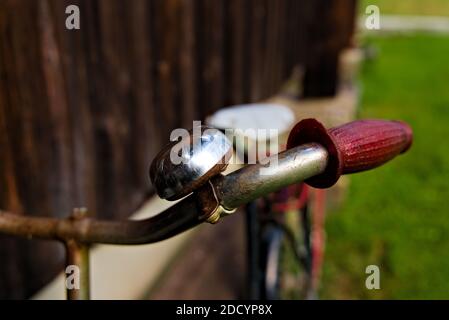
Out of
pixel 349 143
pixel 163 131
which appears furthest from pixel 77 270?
pixel 163 131

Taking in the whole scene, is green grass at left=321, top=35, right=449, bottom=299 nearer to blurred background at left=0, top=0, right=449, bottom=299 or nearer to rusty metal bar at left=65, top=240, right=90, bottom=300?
blurred background at left=0, top=0, right=449, bottom=299

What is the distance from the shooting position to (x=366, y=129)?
1037 mm

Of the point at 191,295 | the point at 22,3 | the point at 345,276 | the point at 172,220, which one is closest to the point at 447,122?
the point at 345,276

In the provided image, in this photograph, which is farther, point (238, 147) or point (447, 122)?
point (447, 122)

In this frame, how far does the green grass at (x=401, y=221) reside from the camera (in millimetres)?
3629

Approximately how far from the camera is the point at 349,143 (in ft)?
3.17

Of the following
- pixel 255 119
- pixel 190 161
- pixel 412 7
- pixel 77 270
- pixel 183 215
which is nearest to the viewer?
pixel 190 161

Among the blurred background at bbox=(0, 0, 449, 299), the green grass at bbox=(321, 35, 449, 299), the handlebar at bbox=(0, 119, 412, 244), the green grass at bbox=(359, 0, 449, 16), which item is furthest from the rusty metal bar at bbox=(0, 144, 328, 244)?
the green grass at bbox=(359, 0, 449, 16)

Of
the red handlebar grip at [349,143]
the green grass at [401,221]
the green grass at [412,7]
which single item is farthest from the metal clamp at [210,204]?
the green grass at [412,7]

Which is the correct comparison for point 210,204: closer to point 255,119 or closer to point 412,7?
point 255,119

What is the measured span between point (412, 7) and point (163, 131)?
14427 mm

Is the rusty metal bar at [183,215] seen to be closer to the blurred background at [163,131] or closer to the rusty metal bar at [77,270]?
the rusty metal bar at [77,270]
